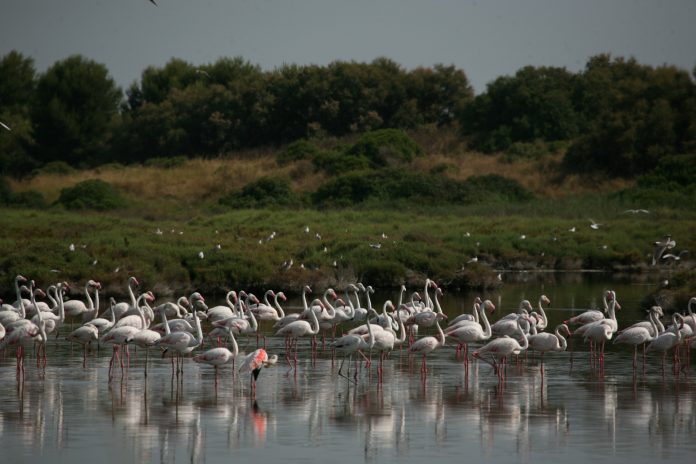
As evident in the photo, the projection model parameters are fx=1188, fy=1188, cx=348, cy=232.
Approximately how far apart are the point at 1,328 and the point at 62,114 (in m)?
59.3

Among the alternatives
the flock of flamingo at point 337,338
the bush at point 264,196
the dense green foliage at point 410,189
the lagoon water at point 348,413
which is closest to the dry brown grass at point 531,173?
the dense green foliage at point 410,189

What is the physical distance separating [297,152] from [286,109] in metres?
8.88

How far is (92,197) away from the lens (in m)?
54.7

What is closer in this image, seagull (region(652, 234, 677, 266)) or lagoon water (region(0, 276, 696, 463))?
lagoon water (region(0, 276, 696, 463))

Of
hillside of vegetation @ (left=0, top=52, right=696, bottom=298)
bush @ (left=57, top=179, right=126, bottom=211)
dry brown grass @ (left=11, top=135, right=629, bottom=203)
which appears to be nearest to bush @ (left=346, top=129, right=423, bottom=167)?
hillside of vegetation @ (left=0, top=52, right=696, bottom=298)

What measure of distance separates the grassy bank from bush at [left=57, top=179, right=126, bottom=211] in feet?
5.57

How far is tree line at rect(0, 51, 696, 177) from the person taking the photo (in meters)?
69.9

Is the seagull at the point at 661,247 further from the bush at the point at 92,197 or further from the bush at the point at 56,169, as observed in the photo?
the bush at the point at 56,169

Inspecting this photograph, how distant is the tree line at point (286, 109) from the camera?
69.9 metres

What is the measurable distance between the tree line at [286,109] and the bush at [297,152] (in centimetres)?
495

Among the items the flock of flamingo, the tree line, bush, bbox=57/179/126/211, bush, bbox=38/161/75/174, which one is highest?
the tree line

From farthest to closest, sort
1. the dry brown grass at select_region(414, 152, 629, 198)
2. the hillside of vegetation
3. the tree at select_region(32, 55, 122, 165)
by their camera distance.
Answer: the tree at select_region(32, 55, 122, 165), the dry brown grass at select_region(414, 152, 629, 198), the hillside of vegetation

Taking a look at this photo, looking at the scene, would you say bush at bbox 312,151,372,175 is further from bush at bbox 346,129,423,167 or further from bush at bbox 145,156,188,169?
bush at bbox 145,156,188,169

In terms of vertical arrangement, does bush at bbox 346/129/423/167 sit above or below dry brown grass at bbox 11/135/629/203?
above
